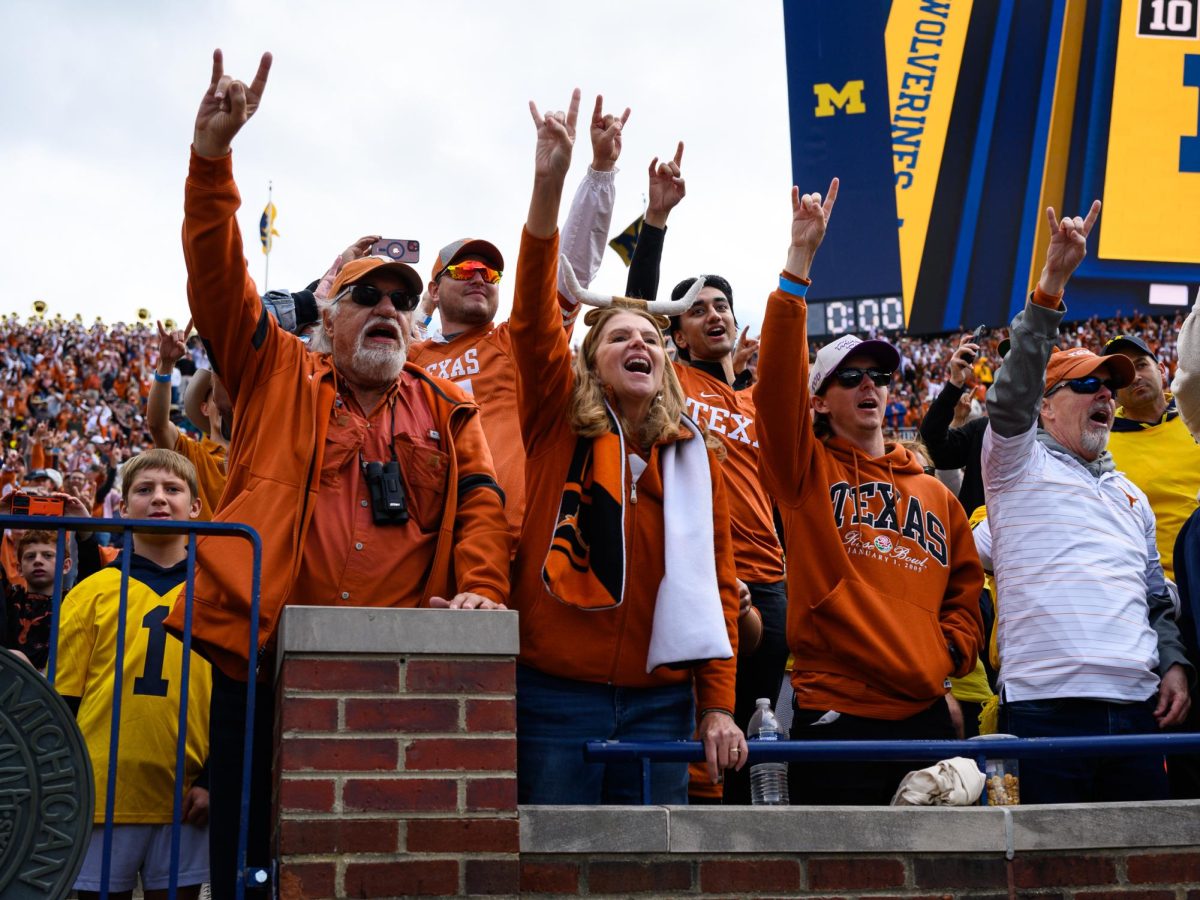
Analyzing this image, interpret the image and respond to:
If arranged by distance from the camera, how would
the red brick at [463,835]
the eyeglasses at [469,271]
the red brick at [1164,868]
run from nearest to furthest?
the red brick at [463,835] → the red brick at [1164,868] → the eyeglasses at [469,271]

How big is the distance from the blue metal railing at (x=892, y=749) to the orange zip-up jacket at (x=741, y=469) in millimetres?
1365

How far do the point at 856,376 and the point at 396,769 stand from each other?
7.67 feet

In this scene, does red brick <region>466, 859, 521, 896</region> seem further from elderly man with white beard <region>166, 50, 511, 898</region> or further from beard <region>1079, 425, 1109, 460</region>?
beard <region>1079, 425, 1109, 460</region>

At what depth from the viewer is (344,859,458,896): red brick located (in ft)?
11.7

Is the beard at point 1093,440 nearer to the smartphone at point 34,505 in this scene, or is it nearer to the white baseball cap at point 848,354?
the white baseball cap at point 848,354

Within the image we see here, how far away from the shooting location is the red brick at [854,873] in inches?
160

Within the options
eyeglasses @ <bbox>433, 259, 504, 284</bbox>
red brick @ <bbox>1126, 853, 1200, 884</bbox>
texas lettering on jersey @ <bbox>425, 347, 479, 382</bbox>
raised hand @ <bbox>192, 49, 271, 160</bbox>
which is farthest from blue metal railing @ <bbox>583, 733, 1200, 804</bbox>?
eyeglasses @ <bbox>433, 259, 504, 284</bbox>

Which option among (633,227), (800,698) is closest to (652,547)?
(800,698)

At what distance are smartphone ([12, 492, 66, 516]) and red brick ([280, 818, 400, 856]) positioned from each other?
190 cm

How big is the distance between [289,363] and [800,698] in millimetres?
1964

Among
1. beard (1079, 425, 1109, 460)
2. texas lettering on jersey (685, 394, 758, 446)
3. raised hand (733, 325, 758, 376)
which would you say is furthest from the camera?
raised hand (733, 325, 758, 376)

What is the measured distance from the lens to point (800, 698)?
4.84 m

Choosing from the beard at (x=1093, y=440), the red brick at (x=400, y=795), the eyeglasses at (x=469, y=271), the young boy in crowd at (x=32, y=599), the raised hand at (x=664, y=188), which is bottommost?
the red brick at (x=400, y=795)

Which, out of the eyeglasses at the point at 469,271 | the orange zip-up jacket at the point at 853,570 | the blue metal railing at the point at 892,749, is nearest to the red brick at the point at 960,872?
the blue metal railing at the point at 892,749
